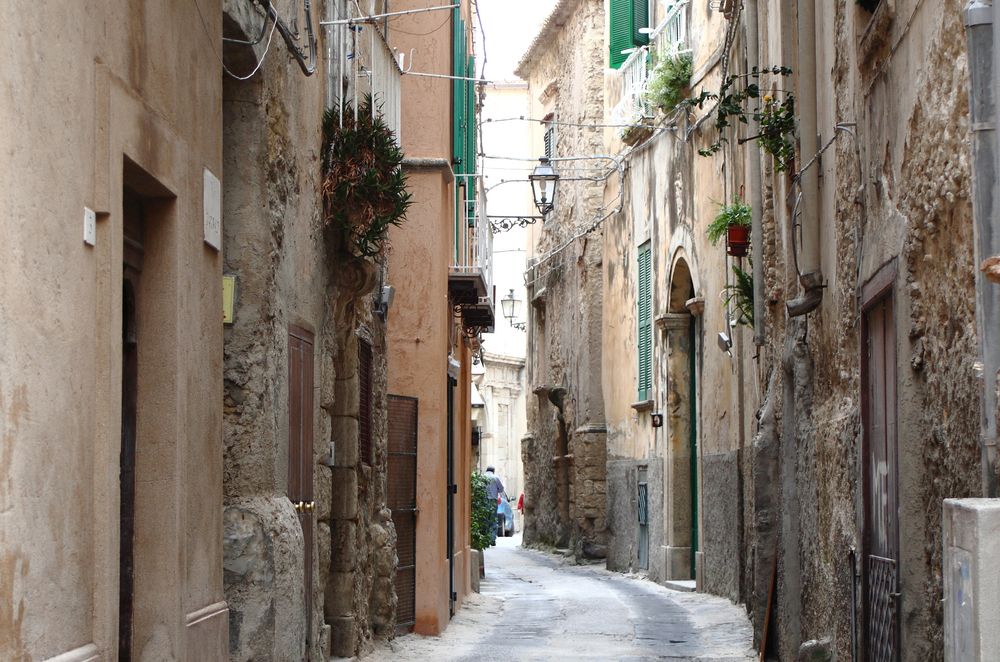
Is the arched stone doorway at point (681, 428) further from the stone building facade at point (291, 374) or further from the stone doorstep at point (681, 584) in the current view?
the stone building facade at point (291, 374)

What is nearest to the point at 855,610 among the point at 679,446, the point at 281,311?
the point at 281,311

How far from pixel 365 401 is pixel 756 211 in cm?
346

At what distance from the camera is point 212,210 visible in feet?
21.4

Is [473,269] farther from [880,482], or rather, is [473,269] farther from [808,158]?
[880,482]

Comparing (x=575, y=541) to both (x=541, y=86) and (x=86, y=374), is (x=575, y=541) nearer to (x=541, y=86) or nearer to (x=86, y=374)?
(x=541, y=86)

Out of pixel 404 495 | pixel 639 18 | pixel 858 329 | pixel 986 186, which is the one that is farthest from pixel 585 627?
pixel 639 18

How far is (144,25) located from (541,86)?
2765 cm

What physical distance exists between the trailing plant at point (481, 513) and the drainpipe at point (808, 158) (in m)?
11.7

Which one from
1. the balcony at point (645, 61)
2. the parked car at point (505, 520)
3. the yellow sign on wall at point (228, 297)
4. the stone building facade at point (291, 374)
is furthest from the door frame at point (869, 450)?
the parked car at point (505, 520)

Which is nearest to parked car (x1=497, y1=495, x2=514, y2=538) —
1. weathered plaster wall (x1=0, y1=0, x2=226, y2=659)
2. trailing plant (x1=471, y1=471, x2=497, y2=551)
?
trailing plant (x1=471, y1=471, x2=497, y2=551)

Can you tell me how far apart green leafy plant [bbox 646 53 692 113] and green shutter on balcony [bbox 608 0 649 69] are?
2393mm

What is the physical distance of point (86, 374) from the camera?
15.2 ft

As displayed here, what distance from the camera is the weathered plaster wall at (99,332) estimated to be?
3988 mm

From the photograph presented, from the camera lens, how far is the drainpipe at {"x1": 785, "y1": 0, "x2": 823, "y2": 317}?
951 centimetres
